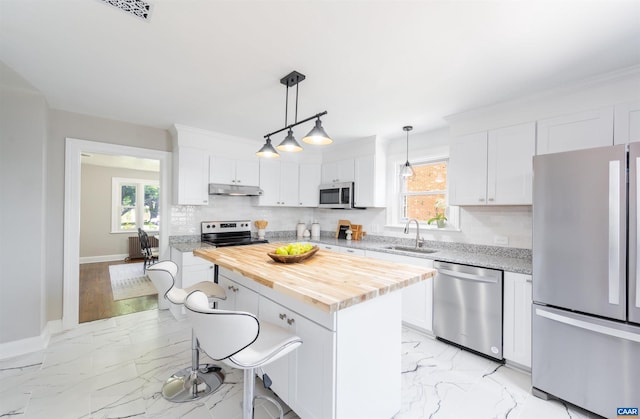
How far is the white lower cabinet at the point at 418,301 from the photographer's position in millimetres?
2863

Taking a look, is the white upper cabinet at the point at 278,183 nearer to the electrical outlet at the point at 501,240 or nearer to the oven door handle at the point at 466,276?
the oven door handle at the point at 466,276

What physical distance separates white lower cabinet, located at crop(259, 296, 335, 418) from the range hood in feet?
8.00

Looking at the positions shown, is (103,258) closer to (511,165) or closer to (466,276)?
(466,276)

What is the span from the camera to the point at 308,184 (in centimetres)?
480

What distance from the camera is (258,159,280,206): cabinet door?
440 cm

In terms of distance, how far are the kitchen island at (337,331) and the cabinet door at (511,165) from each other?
151cm

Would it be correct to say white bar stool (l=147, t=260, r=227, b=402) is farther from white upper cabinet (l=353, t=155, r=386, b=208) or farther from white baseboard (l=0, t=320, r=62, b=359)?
white upper cabinet (l=353, t=155, r=386, b=208)

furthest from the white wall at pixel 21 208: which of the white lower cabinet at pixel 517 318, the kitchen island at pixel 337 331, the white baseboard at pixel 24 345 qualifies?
the white lower cabinet at pixel 517 318

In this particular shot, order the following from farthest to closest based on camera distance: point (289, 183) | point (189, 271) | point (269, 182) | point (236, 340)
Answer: point (289, 183), point (269, 182), point (189, 271), point (236, 340)

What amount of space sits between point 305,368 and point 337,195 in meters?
3.11

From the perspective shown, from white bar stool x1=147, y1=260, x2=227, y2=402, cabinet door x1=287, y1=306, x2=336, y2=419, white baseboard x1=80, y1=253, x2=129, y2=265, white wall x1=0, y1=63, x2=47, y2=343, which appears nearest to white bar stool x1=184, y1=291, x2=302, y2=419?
cabinet door x1=287, y1=306, x2=336, y2=419

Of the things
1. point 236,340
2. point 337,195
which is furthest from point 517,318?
point 337,195

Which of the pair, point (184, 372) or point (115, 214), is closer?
point (184, 372)

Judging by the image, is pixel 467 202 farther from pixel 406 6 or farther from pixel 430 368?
pixel 406 6
